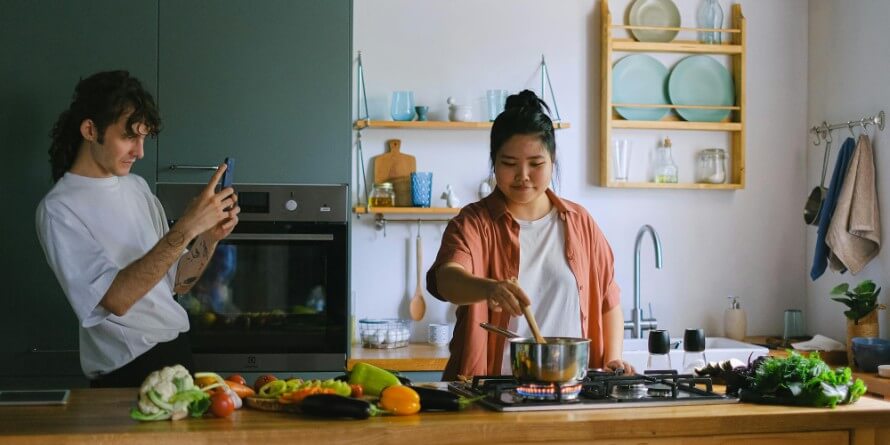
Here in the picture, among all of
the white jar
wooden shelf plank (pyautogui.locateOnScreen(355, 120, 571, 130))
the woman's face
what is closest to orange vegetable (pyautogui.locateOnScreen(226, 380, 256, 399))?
the woman's face

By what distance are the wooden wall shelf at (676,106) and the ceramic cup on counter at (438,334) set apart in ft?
3.05

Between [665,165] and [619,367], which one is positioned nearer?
[619,367]

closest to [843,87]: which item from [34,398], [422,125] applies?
[422,125]

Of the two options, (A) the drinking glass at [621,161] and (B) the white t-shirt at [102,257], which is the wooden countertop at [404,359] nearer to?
(B) the white t-shirt at [102,257]

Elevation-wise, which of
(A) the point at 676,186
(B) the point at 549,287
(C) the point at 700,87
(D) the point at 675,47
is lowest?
(B) the point at 549,287

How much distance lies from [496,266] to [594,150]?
1.86m

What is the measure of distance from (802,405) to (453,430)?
76 cm

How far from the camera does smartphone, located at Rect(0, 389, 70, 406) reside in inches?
77.6

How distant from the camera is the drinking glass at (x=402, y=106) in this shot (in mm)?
3998

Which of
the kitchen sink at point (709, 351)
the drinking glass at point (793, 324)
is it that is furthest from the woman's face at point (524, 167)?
the drinking glass at point (793, 324)

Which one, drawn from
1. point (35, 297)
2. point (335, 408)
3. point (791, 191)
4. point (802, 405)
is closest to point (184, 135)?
point (35, 297)

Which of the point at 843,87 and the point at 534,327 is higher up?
the point at 843,87

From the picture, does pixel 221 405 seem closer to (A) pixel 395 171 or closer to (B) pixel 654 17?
(A) pixel 395 171

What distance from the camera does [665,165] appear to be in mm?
4262
